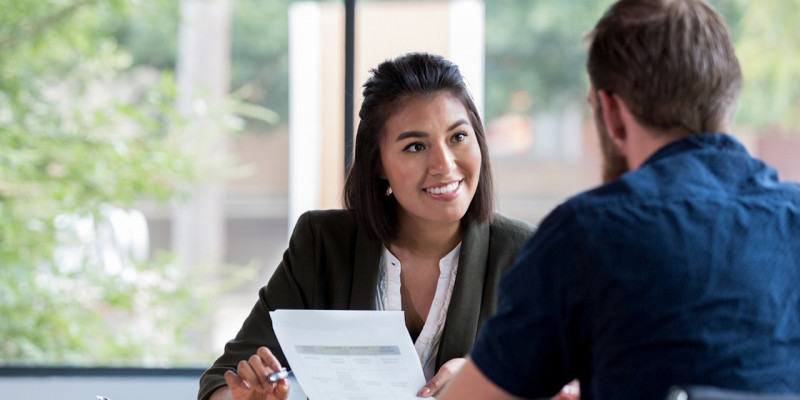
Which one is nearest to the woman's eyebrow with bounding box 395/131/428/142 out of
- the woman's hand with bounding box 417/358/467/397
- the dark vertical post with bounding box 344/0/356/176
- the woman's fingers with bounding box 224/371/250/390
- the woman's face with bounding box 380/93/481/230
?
the woman's face with bounding box 380/93/481/230

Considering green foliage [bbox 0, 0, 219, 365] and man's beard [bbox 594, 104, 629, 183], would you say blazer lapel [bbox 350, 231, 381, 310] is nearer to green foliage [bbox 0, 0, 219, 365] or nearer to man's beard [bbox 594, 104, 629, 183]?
man's beard [bbox 594, 104, 629, 183]

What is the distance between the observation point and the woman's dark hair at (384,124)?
5.76 feet

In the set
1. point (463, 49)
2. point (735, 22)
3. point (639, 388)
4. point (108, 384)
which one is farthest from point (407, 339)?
point (735, 22)

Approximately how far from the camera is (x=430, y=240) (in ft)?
5.97

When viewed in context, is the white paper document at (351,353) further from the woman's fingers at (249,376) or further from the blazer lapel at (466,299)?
the blazer lapel at (466,299)

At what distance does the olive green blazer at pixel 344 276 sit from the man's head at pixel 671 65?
0.79 m

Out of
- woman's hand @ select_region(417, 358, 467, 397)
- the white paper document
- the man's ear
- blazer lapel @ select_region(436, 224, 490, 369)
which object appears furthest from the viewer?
blazer lapel @ select_region(436, 224, 490, 369)

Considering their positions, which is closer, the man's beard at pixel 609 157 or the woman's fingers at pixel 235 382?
the man's beard at pixel 609 157

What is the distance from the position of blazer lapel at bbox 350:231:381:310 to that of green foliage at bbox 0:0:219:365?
195 centimetres

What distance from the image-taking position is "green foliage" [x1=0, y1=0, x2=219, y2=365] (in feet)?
11.9

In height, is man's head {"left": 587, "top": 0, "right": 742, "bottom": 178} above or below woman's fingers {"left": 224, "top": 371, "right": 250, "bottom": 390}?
above

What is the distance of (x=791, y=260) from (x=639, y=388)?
0.23 m

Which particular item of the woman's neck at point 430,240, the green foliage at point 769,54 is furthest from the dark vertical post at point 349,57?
the green foliage at point 769,54

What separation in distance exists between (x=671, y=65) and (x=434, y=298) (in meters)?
0.92
